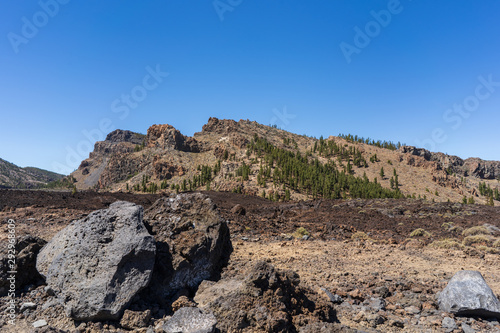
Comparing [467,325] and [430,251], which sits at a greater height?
[430,251]

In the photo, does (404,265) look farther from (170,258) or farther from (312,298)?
(170,258)

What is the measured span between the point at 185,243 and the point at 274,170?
57413 millimetres

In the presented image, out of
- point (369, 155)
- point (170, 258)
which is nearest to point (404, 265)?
point (170, 258)

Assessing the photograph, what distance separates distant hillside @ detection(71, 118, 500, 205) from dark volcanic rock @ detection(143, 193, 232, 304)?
147 ft

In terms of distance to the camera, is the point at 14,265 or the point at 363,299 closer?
the point at 14,265

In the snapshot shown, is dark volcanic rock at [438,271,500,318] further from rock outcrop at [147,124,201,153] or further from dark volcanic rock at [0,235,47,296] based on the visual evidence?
rock outcrop at [147,124,201,153]

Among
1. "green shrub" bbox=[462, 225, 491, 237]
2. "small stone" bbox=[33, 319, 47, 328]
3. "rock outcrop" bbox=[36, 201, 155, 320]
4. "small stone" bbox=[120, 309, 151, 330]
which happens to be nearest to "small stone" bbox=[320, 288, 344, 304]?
"small stone" bbox=[120, 309, 151, 330]

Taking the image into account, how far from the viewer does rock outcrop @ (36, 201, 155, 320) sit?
4.68 meters

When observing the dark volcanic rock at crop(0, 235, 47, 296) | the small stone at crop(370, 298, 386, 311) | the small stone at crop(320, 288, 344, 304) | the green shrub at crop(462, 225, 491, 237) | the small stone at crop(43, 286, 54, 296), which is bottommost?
the small stone at crop(370, 298, 386, 311)

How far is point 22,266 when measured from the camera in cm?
595

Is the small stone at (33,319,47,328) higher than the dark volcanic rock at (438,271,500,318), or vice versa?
the dark volcanic rock at (438,271,500,318)

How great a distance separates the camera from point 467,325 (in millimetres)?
5270

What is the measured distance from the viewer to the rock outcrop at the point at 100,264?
4.68m

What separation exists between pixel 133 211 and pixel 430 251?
11536 mm
